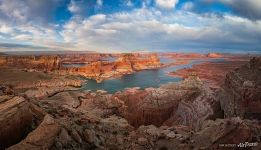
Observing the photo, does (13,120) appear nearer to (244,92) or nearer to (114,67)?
(244,92)

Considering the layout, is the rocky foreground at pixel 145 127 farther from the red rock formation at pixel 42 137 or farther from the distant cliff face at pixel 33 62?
the distant cliff face at pixel 33 62

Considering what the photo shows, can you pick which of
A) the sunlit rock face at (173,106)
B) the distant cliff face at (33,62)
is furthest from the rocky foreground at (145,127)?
the distant cliff face at (33,62)

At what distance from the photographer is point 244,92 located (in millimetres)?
16969

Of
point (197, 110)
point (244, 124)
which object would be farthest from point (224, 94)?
point (244, 124)

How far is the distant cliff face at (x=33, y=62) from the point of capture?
96.5 m

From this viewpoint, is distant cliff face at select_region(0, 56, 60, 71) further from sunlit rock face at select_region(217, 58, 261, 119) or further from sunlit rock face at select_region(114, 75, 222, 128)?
sunlit rock face at select_region(217, 58, 261, 119)

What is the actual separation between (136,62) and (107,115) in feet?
296

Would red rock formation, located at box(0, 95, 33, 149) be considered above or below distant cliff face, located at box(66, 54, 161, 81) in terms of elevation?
above

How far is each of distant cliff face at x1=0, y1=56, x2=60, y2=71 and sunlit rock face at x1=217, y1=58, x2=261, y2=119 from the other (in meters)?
83.1

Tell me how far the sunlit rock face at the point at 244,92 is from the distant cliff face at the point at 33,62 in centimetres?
8307

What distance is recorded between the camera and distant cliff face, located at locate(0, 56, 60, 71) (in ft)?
317

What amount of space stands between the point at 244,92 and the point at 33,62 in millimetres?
92725

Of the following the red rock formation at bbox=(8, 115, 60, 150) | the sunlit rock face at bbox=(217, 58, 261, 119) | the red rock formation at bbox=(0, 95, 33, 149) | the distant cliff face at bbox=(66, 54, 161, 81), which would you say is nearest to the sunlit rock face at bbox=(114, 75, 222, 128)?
the sunlit rock face at bbox=(217, 58, 261, 119)

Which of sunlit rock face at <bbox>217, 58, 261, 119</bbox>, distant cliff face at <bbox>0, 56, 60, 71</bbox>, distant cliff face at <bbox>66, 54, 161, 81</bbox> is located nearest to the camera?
sunlit rock face at <bbox>217, 58, 261, 119</bbox>
